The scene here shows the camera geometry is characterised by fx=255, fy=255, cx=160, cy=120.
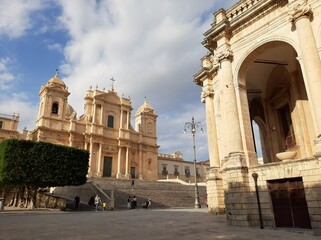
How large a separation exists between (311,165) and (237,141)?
9.57ft

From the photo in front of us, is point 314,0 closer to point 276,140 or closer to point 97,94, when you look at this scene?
point 276,140

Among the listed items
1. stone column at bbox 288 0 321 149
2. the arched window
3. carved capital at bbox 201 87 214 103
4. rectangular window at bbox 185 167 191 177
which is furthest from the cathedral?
stone column at bbox 288 0 321 149

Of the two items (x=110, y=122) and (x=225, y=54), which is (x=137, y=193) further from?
(x=225, y=54)

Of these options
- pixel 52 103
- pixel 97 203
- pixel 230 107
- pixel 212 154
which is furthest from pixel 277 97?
pixel 52 103

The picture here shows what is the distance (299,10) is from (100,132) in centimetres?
3304

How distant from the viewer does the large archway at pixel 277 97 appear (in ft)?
40.3

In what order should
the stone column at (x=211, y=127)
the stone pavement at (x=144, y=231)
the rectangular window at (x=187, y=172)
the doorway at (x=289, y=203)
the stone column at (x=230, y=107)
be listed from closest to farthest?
the stone pavement at (x=144, y=231) < the doorway at (x=289, y=203) < the stone column at (x=230, y=107) < the stone column at (x=211, y=127) < the rectangular window at (x=187, y=172)

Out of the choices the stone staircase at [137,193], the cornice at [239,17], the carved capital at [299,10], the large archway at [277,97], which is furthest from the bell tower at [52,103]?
the carved capital at [299,10]

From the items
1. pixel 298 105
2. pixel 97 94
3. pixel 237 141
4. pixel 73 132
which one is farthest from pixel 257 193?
pixel 97 94

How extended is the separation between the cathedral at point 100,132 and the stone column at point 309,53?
31.8 metres

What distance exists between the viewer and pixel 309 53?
897 cm

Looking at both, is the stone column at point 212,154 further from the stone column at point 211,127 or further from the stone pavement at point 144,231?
the stone pavement at point 144,231

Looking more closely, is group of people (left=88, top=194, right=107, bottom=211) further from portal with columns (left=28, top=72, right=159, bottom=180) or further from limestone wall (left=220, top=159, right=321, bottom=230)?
limestone wall (left=220, top=159, right=321, bottom=230)

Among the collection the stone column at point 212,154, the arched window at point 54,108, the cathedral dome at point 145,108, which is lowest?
the stone column at point 212,154
